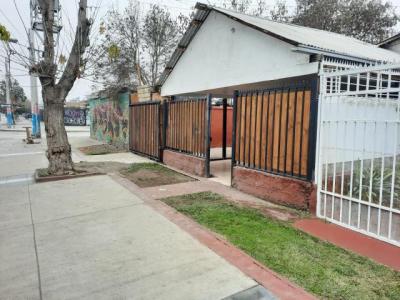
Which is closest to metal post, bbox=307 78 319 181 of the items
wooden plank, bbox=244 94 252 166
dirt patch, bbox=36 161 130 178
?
wooden plank, bbox=244 94 252 166

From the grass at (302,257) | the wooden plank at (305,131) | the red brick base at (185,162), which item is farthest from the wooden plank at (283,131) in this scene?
the red brick base at (185,162)

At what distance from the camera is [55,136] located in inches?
309

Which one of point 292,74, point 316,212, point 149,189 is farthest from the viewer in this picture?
point 149,189

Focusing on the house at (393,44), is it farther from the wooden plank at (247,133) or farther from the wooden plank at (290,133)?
the wooden plank at (290,133)

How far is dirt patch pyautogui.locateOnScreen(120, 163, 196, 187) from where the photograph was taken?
297 inches

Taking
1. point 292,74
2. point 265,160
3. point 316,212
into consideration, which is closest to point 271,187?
point 265,160

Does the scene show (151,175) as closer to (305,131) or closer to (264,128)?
(264,128)

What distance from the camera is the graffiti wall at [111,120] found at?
14156 mm

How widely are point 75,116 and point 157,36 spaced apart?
26686mm

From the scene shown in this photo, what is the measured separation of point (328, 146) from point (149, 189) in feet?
12.6

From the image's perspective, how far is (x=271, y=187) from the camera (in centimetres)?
591

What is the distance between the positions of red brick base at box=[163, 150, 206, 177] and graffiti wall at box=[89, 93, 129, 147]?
181 inches

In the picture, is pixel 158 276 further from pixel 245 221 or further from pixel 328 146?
pixel 328 146

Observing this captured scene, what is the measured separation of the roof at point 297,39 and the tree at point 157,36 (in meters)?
10.1
